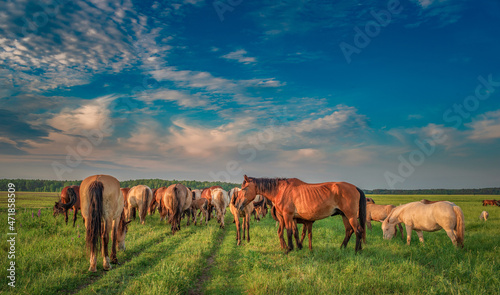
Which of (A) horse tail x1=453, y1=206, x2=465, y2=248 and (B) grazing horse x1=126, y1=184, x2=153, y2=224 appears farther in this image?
(B) grazing horse x1=126, y1=184, x2=153, y2=224

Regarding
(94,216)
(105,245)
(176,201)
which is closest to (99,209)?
(94,216)

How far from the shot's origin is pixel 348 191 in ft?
28.1

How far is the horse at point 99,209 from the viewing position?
21.9 feet

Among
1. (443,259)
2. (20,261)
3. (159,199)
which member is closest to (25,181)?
(159,199)

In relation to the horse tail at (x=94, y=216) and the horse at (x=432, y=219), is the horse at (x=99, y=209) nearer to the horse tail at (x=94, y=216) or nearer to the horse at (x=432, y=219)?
the horse tail at (x=94, y=216)

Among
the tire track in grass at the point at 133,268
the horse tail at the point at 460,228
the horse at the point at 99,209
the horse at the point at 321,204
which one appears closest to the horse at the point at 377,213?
the horse tail at the point at 460,228

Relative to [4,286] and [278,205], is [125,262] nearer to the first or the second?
[4,286]

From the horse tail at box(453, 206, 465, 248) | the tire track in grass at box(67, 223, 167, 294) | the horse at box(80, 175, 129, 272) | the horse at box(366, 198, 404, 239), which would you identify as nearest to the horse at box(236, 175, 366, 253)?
the horse tail at box(453, 206, 465, 248)

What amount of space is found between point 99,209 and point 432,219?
1207cm

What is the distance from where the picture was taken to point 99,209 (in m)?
6.84

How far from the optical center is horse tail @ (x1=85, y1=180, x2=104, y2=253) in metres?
6.65

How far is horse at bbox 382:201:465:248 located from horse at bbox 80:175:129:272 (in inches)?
454

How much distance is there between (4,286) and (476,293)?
31.8 ft

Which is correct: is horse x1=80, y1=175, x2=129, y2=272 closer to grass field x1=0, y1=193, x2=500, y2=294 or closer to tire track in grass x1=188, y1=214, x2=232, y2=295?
grass field x1=0, y1=193, x2=500, y2=294
